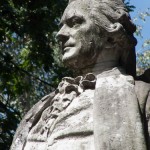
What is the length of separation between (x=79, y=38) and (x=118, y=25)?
0.33 m

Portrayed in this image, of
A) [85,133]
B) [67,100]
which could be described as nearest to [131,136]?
[85,133]

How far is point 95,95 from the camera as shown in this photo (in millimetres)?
4809

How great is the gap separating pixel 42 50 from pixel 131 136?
6262mm

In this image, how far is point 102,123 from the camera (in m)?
4.57

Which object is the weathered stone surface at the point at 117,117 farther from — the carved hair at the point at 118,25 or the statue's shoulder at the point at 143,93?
the carved hair at the point at 118,25

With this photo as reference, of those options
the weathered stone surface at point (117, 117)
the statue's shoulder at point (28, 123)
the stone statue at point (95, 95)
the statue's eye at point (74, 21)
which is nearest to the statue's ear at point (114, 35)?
the stone statue at point (95, 95)

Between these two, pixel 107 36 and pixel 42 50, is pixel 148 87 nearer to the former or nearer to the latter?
pixel 107 36

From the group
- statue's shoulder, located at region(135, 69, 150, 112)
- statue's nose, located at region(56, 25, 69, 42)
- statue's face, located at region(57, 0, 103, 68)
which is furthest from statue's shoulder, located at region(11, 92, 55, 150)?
statue's shoulder, located at region(135, 69, 150, 112)

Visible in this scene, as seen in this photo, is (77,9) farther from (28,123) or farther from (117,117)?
(117,117)

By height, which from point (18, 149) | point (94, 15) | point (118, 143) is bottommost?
point (18, 149)

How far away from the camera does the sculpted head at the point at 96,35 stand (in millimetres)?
5191

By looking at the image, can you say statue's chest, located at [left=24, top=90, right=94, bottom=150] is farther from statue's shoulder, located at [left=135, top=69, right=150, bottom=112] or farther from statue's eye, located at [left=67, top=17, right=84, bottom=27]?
statue's eye, located at [left=67, top=17, right=84, bottom=27]

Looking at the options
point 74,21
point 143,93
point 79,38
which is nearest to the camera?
point 143,93

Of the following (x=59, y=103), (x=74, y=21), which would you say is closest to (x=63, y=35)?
(x=74, y=21)
